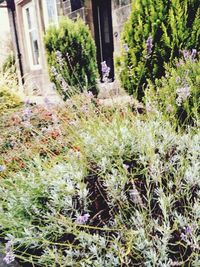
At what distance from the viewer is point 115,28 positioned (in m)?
7.11

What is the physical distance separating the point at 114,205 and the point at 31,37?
483 inches

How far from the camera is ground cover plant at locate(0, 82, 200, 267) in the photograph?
1317mm

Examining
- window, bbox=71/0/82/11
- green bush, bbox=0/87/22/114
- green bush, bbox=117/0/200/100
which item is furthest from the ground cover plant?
window, bbox=71/0/82/11

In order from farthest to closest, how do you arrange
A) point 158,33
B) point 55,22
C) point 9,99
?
point 55,22 → point 9,99 → point 158,33

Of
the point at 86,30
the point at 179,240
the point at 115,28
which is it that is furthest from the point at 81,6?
the point at 179,240

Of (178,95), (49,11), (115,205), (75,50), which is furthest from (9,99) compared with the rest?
(115,205)

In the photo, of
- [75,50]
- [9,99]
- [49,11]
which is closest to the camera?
[75,50]

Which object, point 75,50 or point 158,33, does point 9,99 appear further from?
point 158,33

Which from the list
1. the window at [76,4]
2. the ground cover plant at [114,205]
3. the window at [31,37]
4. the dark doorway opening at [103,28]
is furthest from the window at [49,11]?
the ground cover plant at [114,205]

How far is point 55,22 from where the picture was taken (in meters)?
10.1

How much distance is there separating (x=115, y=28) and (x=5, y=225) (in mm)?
6188

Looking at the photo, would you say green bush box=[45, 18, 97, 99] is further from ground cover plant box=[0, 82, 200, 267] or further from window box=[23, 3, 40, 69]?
window box=[23, 3, 40, 69]

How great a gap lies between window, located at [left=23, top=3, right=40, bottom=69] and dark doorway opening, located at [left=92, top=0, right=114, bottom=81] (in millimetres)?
4533

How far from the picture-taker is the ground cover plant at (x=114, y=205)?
4.32ft
